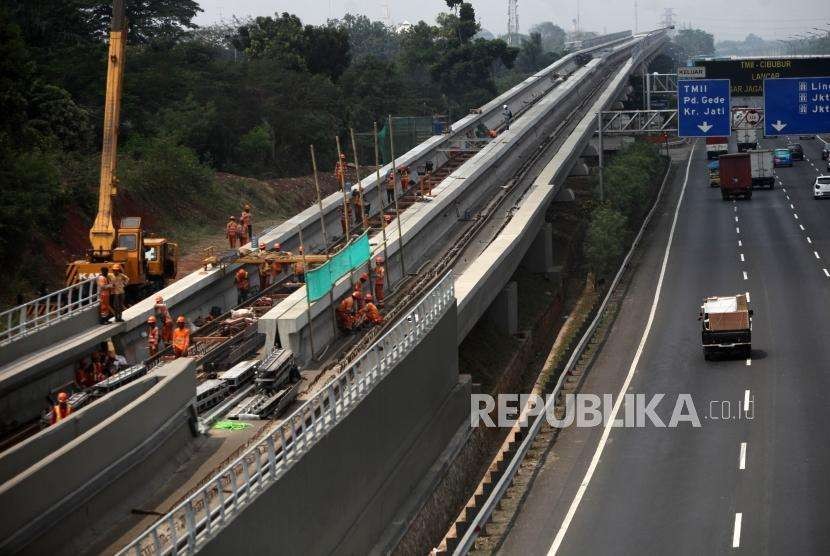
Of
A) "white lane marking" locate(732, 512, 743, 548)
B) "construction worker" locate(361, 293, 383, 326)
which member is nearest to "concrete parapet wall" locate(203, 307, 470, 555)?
"construction worker" locate(361, 293, 383, 326)

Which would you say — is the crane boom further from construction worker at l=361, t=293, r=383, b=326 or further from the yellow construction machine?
construction worker at l=361, t=293, r=383, b=326

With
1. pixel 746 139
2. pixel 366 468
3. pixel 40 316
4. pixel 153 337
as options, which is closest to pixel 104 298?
pixel 153 337

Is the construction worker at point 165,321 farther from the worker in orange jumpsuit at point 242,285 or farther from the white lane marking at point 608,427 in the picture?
the white lane marking at point 608,427

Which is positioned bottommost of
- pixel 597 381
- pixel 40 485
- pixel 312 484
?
pixel 597 381

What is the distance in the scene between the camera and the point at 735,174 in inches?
2894

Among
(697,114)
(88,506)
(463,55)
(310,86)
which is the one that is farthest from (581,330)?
(463,55)

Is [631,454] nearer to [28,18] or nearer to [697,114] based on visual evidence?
[697,114]

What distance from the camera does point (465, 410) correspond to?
1384 inches

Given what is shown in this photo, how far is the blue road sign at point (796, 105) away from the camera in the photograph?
174ft

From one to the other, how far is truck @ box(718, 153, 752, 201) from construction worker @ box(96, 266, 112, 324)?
50.2 m

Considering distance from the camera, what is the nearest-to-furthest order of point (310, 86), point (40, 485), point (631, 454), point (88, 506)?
point (40, 485)
point (88, 506)
point (631, 454)
point (310, 86)

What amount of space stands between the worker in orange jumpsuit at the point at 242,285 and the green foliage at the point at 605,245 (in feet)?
67.0

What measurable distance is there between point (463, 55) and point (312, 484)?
314 feet

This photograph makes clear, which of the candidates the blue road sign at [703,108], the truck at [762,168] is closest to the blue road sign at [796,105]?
the blue road sign at [703,108]
